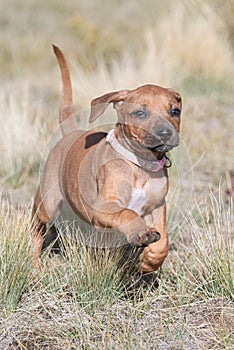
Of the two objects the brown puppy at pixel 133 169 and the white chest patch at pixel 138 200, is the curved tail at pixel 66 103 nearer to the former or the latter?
the brown puppy at pixel 133 169

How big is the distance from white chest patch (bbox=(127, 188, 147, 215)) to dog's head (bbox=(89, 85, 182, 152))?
268 mm

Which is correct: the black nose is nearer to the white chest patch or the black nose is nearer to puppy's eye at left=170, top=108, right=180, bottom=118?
puppy's eye at left=170, top=108, right=180, bottom=118

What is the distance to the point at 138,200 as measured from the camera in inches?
167

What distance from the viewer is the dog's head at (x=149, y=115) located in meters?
4.03

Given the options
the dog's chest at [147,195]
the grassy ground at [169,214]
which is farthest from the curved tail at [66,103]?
the dog's chest at [147,195]

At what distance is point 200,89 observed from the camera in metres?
10.5

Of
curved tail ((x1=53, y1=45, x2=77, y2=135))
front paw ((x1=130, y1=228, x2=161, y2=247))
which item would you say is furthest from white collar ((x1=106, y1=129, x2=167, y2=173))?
curved tail ((x1=53, y1=45, x2=77, y2=135))

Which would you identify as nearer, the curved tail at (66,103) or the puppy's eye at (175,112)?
the puppy's eye at (175,112)

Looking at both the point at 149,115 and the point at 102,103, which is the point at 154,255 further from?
the point at 102,103

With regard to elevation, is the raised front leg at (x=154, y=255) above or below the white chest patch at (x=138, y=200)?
below

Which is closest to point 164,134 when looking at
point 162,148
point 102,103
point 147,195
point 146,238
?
point 162,148

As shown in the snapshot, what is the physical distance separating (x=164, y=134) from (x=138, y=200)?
1.47 ft

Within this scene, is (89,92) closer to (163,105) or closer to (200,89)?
(200,89)

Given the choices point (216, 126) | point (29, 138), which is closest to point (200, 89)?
point (216, 126)
